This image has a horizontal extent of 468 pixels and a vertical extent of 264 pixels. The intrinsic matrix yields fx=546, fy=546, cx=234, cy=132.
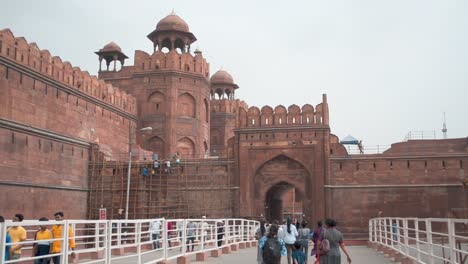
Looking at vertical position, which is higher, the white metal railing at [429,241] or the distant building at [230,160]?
the distant building at [230,160]

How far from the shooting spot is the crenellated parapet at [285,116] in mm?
24297

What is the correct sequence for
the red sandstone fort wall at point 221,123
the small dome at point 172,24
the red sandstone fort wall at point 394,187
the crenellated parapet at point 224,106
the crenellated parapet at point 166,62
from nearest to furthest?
the red sandstone fort wall at point 394,187
the crenellated parapet at point 166,62
the small dome at point 172,24
the red sandstone fort wall at point 221,123
the crenellated parapet at point 224,106

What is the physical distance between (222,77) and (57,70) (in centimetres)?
2020

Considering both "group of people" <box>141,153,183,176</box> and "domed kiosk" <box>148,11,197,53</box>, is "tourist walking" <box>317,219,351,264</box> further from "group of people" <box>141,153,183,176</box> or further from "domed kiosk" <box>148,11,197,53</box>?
"domed kiosk" <box>148,11,197,53</box>

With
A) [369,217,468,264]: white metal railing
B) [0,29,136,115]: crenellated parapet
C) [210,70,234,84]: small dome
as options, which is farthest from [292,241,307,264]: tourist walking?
[210,70,234,84]: small dome

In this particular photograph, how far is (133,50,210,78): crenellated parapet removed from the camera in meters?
30.5

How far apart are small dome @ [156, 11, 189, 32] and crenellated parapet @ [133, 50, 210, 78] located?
169 centimetres

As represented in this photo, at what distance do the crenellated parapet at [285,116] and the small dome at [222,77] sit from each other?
16856 mm

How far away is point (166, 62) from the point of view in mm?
30531

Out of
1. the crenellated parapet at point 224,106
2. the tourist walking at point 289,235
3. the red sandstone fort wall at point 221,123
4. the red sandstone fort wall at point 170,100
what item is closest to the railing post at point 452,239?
the tourist walking at point 289,235

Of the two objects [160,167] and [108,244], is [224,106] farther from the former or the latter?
[108,244]

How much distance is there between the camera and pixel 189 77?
101 feet

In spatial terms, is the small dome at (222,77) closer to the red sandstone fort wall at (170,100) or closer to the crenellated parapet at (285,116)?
the red sandstone fort wall at (170,100)

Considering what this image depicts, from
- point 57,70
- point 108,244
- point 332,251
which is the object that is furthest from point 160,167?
point 332,251
